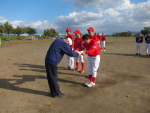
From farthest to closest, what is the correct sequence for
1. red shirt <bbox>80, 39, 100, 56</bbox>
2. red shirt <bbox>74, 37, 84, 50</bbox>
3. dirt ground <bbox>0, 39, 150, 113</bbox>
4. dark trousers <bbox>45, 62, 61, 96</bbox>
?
red shirt <bbox>74, 37, 84, 50</bbox>
red shirt <bbox>80, 39, 100, 56</bbox>
dark trousers <bbox>45, 62, 61, 96</bbox>
dirt ground <bbox>0, 39, 150, 113</bbox>

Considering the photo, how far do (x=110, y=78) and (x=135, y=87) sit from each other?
129 cm

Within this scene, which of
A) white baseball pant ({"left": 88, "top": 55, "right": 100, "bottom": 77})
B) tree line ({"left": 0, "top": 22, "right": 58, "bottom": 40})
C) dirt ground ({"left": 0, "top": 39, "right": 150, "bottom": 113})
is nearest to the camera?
dirt ground ({"left": 0, "top": 39, "right": 150, "bottom": 113})

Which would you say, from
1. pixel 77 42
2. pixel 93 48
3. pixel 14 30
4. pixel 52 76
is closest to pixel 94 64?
pixel 93 48

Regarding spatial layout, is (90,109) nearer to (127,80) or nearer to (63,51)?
(63,51)

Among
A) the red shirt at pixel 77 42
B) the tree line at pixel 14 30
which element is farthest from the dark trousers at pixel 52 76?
the tree line at pixel 14 30

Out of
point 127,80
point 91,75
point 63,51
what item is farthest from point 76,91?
point 127,80

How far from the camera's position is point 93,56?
5.01 meters

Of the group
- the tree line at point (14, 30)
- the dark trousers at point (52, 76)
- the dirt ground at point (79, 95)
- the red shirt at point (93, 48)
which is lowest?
the dirt ground at point (79, 95)

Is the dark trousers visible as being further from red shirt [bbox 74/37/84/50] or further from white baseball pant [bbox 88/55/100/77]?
red shirt [bbox 74/37/84/50]

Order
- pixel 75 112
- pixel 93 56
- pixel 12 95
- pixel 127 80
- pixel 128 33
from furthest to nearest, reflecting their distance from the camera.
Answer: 1. pixel 128 33
2. pixel 127 80
3. pixel 93 56
4. pixel 12 95
5. pixel 75 112

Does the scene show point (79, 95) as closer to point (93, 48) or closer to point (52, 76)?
point (52, 76)

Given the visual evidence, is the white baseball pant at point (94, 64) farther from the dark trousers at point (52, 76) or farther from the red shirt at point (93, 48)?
the dark trousers at point (52, 76)

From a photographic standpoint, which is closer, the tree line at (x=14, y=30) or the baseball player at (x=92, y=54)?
the baseball player at (x=92, y=54)

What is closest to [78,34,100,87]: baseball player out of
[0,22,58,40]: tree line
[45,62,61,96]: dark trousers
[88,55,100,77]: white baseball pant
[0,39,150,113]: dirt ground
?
[88,55,100,77]: white baseball pant
